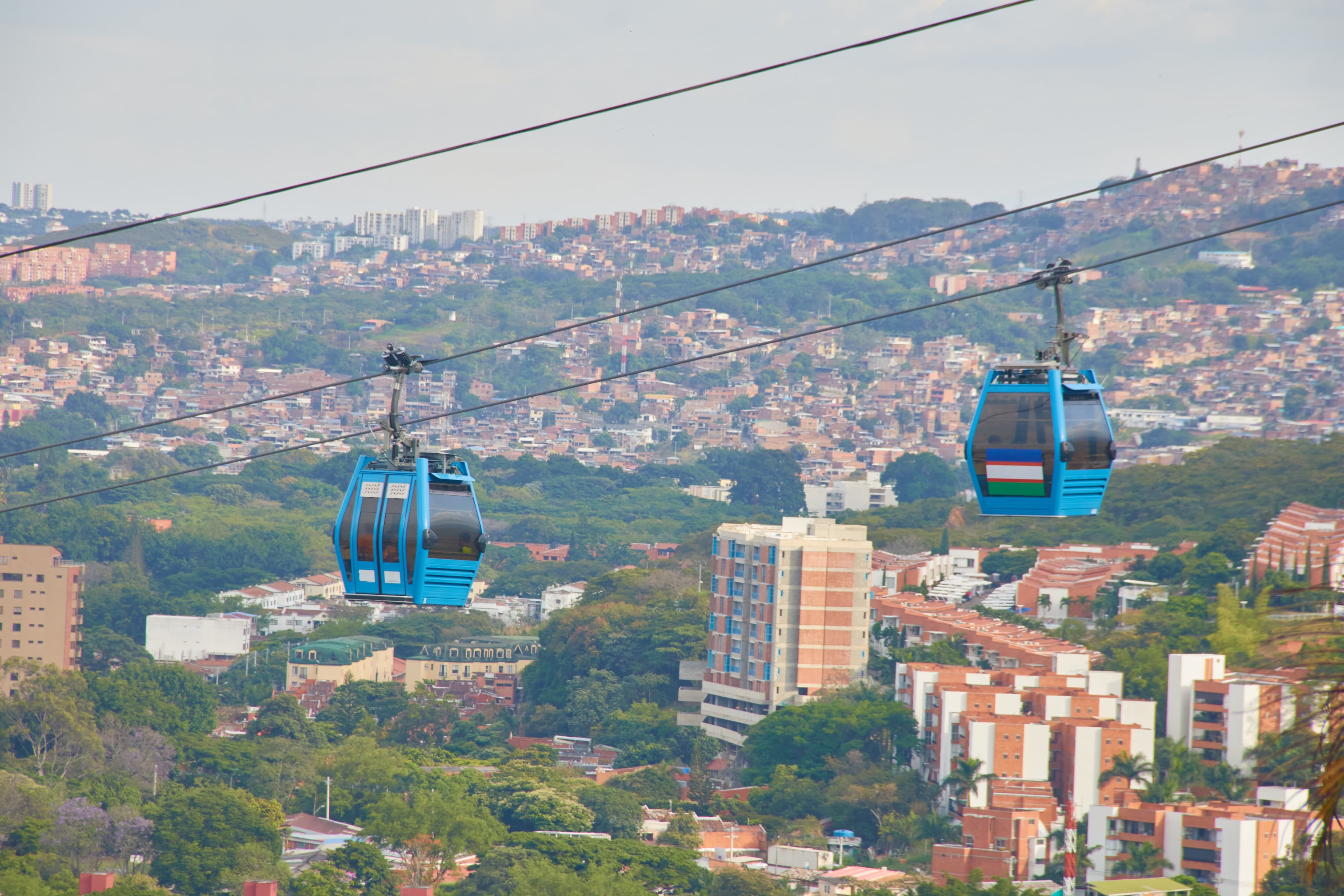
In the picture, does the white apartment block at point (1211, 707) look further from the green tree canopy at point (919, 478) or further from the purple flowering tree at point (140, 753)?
the green tree canopy at point (919, 478)

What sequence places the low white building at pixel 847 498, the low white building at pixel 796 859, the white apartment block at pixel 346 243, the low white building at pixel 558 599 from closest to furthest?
the low white building at pixel 796 859
the low white building at pixel 558 599
the low white building at pixel 847 498
the white apartment block at pixel 346 243

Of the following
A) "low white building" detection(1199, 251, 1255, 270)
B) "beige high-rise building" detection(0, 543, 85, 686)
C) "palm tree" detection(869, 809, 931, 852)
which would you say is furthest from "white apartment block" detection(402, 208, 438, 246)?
"palm tree" detection(869, 809, 931, 852)

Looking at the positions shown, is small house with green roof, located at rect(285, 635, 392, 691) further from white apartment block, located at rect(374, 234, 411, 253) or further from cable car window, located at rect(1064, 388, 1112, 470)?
white apartment block, located at rect(374, 234, 411, 253)

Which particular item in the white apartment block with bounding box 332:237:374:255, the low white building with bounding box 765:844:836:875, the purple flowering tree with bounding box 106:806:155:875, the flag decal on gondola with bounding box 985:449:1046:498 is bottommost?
the purple flowering tree with bounding box 106:806:155:875

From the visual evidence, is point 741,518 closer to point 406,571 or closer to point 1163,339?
point 1163,339

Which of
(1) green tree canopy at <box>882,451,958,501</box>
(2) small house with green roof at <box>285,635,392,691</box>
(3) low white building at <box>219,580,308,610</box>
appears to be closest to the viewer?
(2) small house with green roof at <box>285,635,392,691</box>

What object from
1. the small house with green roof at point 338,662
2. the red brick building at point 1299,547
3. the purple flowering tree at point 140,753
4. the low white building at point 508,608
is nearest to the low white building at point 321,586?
the low white building at point 508,608
